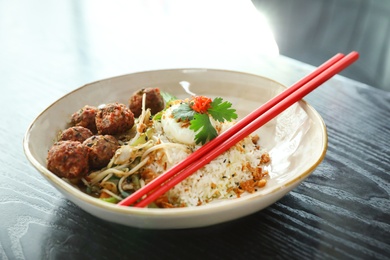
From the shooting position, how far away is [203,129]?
1.50 meters

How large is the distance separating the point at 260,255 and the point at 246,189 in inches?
10.4

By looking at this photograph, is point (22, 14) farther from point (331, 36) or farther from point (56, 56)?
point (331, 36)

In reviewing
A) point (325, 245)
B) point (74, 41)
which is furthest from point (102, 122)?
point (74, 41)

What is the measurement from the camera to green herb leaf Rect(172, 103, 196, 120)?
1557 millimetres

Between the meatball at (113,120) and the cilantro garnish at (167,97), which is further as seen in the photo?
the cilantro garnish at (167,97)

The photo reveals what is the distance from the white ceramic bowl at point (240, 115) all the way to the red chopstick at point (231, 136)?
0.26 feet

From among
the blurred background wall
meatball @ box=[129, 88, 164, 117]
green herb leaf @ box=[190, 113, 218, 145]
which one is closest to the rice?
green herb leaf @ box=[190, 113, 218, 145]

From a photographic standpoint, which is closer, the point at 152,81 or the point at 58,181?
the point at 58,181

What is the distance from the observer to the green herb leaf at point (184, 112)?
5.11 ft

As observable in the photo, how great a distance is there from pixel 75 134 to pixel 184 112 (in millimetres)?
389

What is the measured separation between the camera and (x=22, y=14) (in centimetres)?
332

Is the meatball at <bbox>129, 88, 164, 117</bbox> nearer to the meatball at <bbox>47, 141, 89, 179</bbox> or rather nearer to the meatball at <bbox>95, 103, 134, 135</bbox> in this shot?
the meatball at <bbox>95, 103, 134, 135</bbox>

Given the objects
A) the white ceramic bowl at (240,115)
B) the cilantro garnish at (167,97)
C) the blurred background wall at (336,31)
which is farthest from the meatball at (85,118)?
the blurred background wall at (336,31)

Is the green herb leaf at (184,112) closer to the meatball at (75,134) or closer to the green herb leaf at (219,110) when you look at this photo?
the green herb leaf at (219,110)
